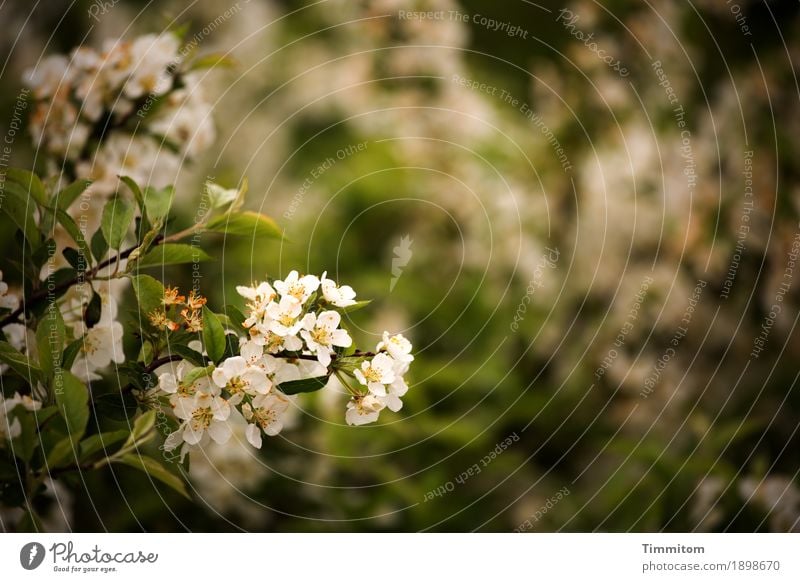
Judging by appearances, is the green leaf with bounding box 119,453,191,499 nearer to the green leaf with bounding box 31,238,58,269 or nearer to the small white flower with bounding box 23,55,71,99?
the green leaf with bounding box 31,238,58,269

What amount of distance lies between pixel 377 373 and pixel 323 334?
41 mm

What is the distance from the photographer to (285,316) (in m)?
0.41

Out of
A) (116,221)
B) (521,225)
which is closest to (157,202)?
(116,221)

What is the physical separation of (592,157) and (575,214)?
0.09 m

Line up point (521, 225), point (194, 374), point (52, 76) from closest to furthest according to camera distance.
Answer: point (194, 374), point (52, 76), point (521, 225)

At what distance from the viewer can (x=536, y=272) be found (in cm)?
106

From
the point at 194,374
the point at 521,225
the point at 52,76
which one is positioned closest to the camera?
the point at 194,374

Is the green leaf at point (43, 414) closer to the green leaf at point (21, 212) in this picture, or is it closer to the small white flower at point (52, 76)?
the green leaf at point (21, 212)

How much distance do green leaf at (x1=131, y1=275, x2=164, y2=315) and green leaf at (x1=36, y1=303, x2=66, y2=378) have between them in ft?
0.18

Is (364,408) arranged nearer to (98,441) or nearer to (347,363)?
(347,363)

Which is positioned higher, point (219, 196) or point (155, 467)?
point (219, 196)

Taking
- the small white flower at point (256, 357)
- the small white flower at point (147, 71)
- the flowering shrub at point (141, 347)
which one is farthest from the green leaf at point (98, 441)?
the small white flower at point (147, 71)
